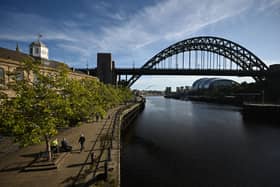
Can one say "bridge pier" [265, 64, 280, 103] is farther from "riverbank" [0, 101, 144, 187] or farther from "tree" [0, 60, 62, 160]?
"tree" [0, 60, 62, 160]

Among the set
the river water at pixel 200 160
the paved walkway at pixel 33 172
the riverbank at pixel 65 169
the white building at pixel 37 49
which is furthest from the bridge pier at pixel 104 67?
the paved walkway at pixel 33 172

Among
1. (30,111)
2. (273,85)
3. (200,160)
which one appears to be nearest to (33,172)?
(30,111)

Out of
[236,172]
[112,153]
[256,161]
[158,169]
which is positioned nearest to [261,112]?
[256,161]

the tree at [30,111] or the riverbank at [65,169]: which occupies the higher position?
the tree at [30,111]

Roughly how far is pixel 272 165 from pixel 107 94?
26.3m

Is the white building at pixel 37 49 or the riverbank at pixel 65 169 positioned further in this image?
the white building at pixel 37 49

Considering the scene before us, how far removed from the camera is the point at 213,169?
1562cm

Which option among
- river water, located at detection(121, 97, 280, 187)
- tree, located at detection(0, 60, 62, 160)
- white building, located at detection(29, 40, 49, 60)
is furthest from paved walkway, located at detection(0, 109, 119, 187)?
white building, located at detection(29, 40, 49, 60)

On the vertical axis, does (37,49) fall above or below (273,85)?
above

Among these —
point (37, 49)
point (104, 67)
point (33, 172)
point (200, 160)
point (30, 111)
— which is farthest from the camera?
point (104, 67)

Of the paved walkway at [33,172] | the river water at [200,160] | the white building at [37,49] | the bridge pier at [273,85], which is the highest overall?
the white building at [37,49]

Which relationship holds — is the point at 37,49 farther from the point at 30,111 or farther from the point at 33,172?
the point at 33,172

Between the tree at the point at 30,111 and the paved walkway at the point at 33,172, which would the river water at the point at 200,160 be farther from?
the tree at the point at 30,111

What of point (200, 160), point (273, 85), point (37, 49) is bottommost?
point (200, 160)
